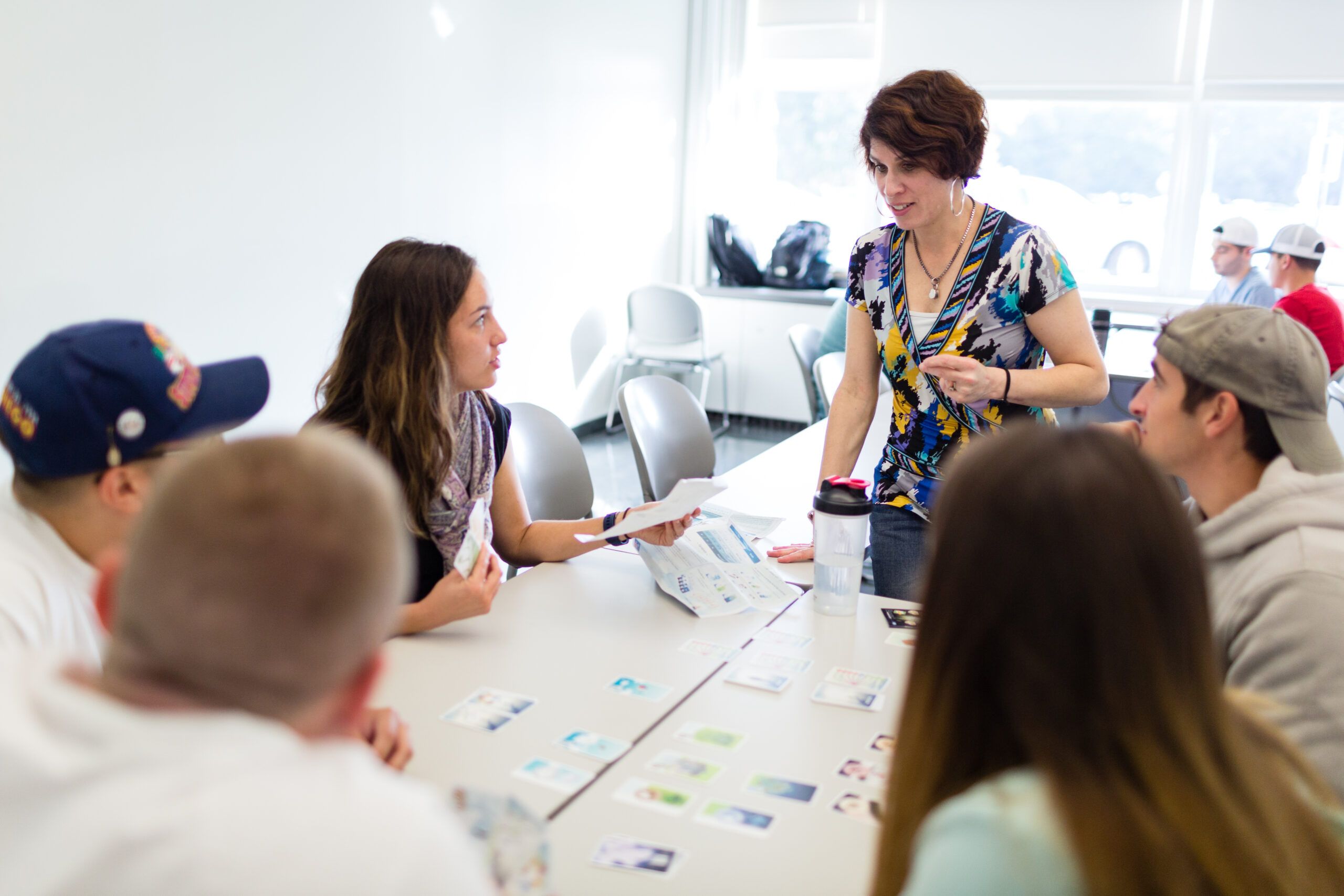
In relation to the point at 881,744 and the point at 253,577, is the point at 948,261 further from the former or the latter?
the point at 253,577

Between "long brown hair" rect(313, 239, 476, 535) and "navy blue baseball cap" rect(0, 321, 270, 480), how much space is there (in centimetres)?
61

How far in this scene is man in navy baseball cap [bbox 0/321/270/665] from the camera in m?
1.18

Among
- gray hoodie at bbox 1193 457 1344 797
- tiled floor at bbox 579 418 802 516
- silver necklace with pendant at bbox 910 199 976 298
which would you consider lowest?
tiled floor at bbox 579 418 802 516

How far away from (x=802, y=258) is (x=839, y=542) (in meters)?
5.28

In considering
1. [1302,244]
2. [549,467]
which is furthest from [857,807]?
[1302,244]

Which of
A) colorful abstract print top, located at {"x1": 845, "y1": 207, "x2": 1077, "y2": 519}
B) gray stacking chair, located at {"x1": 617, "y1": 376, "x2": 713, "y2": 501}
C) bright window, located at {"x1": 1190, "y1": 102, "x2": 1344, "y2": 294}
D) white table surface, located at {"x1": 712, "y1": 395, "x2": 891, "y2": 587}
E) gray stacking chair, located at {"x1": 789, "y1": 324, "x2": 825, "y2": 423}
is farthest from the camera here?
bright window, located at {"x1": 1190, "y1": 102, "x2": 1344, "y2": 294}

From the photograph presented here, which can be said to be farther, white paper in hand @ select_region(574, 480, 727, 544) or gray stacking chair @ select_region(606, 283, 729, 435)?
gray stacking chair @ select_region(606, 283, 729, 435)

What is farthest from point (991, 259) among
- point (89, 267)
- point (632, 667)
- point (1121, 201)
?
point (1121, 201)


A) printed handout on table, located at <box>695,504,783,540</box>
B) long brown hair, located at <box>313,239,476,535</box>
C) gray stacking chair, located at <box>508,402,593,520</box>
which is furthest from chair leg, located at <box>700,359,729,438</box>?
long brown hair, located at <box>313,239,476,535</box>

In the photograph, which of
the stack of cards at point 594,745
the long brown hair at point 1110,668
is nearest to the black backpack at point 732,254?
the stack of cards at point 594,745

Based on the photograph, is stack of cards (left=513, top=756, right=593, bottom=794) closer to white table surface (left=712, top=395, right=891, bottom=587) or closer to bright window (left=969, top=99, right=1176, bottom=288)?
white table surface (left=712, top=395, right=891, bottom=587)

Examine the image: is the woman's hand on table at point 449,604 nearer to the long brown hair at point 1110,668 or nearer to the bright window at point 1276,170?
the long brown hair at point 1110,668

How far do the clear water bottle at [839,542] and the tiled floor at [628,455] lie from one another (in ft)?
9.23

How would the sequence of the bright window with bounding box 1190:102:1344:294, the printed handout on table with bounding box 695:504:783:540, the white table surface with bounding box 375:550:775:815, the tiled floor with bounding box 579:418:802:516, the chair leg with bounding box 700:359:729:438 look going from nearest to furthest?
the white table surface with bounding box 375:550:775:815 → the printed handout on table with bounding box 695:504:783:540 → the tiled floor with bounding box 579:418:802:516 → the bright window with bounding box 1190:102:1344:294 → the chair leg with bounding box 700:359:729:438
